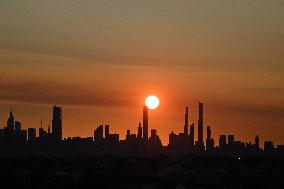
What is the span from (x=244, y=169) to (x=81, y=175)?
37512 millimetres

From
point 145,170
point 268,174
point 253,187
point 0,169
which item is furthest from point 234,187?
point 0,169

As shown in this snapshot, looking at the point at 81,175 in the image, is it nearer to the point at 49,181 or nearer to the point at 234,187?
the point at 49,181

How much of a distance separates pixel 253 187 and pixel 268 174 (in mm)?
23444

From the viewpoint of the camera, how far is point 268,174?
146750 mm

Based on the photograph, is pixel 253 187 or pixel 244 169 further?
pixel 244 169

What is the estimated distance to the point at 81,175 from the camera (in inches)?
5517

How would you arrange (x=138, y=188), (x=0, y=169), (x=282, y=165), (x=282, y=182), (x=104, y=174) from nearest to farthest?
(x=138, y=188) → (x=282, y=182) → (x=104, y=174) → (x=0, y=169) → (x=282, y=165)

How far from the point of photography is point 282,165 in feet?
567

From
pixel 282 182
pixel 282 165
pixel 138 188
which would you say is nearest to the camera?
pixel 138 188

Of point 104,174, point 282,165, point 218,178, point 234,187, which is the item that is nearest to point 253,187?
point 234,187

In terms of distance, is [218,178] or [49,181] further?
[218,178]

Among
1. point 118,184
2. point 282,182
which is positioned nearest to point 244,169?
point 282,182

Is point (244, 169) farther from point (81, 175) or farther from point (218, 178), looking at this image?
point (81, 175)

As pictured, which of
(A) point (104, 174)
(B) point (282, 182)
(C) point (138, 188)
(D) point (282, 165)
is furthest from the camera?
(D) point (282, 165)
